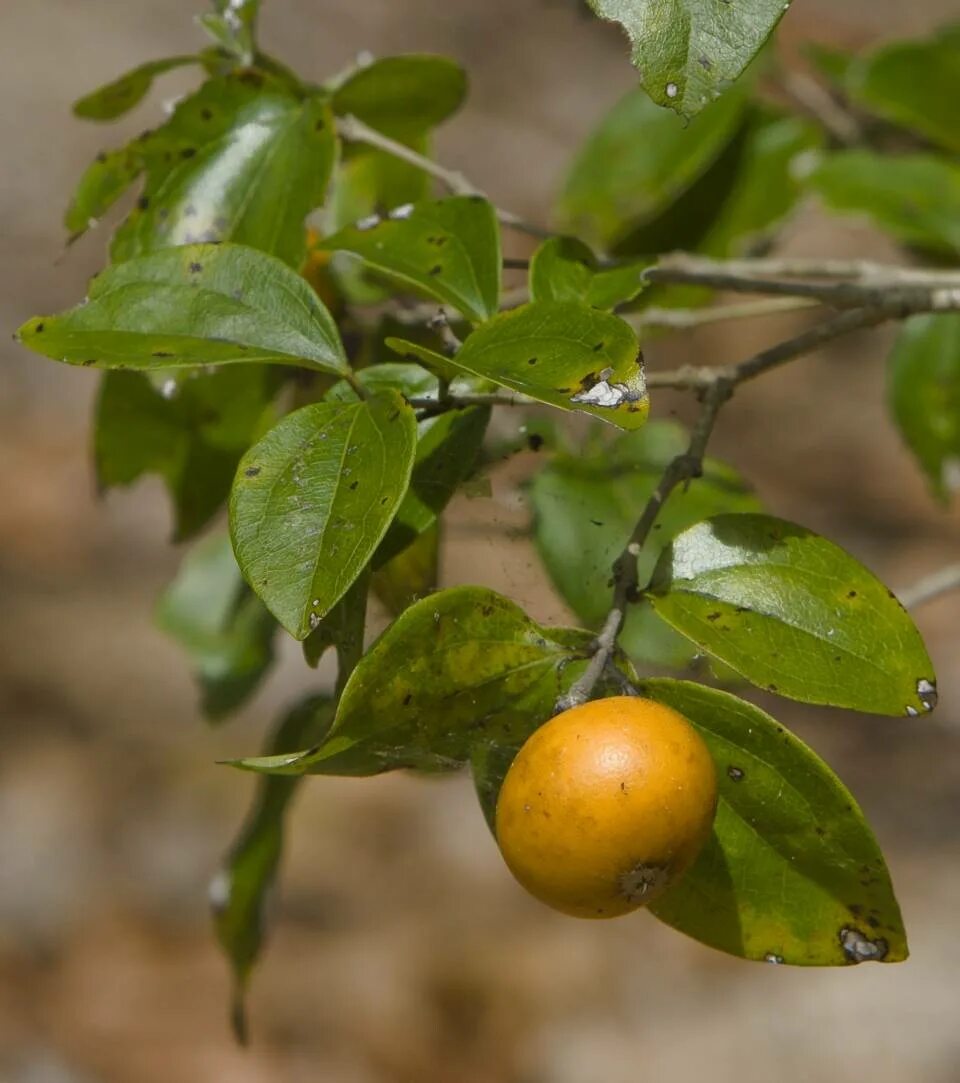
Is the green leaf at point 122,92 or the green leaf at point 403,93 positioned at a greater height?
the green leaf at point 122,92

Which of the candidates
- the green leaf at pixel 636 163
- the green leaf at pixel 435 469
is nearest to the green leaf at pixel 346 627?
the green leaf at pixel 435 469

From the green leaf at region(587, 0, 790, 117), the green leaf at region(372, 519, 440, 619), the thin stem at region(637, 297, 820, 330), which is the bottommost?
the thin stem at region(637, 297, 820, 330)

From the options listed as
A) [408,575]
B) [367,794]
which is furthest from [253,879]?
[367,794]

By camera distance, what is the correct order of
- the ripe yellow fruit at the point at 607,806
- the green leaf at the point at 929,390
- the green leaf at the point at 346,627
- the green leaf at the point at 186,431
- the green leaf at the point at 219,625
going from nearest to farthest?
the ripe yellow fruit at the point at 607,806, the green leaf at the point at 346,627, the green leaf at the point at 186,431, the green leaf at the point at 219,625, the green leaf at the point at 929,390

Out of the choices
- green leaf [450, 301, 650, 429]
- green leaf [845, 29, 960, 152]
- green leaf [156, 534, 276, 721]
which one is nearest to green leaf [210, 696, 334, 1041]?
green leaf [156, 534, 276, 721]

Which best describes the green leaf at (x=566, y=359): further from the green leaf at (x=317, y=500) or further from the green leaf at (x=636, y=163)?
the green leaf at (x=636, y=163)

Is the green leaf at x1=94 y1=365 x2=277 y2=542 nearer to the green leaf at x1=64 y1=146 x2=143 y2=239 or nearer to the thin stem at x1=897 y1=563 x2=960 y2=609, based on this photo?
the green leaf at x1=64 y1=146 x2=143 y2=239

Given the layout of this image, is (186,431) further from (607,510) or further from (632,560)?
(632,560)
